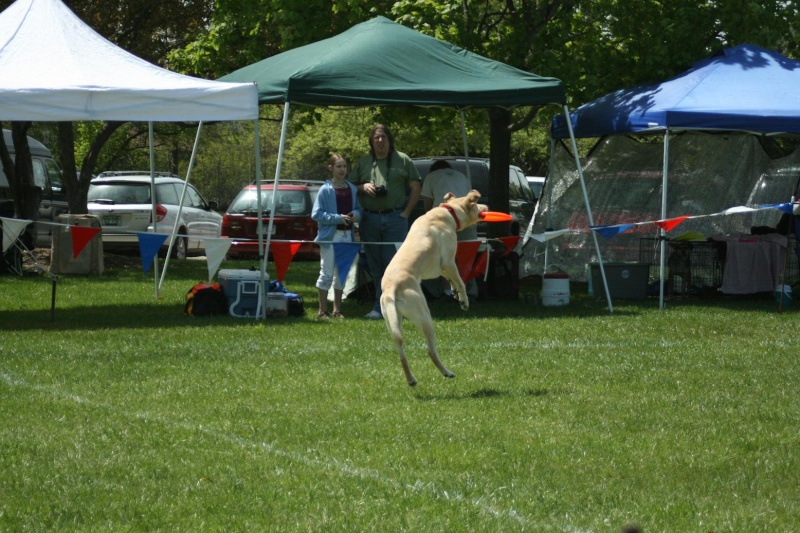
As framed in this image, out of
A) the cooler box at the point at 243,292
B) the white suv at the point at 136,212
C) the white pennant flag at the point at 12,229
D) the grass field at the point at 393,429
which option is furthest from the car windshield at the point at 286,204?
the grass field at the point at 393,429

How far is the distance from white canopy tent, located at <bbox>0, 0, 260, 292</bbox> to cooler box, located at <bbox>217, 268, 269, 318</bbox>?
181cm

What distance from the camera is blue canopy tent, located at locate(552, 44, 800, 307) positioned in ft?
47.3

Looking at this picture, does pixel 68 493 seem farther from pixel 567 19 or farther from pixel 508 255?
pixel 567 19

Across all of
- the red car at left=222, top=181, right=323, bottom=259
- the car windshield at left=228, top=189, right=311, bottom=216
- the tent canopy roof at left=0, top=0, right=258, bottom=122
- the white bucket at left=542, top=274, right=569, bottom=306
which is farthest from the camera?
the car windshield at left=228, top=189, right=311, bottom=216

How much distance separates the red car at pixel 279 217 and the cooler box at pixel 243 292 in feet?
34.5

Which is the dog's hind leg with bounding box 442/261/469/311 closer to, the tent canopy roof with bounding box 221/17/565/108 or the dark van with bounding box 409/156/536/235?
the tent canopy roof with bounding box 221/17/565/108

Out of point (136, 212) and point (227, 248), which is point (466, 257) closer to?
point (227, 248)

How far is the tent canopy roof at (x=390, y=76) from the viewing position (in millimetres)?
13258

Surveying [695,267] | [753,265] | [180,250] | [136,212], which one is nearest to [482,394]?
[753,265]

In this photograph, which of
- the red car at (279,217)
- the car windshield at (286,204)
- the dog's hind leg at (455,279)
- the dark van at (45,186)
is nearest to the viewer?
the dog's hind leg at (455,279)

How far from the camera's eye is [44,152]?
23.2m

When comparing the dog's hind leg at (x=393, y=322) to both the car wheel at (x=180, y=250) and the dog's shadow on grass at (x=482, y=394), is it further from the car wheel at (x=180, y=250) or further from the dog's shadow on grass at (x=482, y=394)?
the car wheel at (x=180, y=250)

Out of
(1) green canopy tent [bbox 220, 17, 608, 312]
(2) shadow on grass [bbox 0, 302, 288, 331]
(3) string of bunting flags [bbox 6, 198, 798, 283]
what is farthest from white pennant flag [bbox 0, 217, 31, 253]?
(1) green canopy tent [bbox 220, 17, 608, 312]

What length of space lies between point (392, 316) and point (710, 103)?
8336 mm
